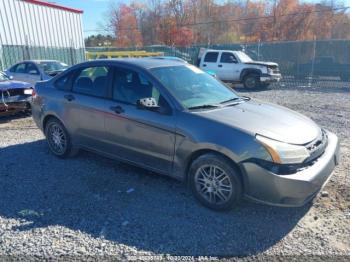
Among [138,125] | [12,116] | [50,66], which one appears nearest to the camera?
[138,125]

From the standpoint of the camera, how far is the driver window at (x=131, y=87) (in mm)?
3928

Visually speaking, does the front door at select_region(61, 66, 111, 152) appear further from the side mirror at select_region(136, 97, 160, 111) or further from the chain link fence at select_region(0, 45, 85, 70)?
the chain link fence at select_region(0, 45, 85, 70)

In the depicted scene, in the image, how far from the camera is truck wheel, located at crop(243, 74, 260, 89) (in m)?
15.0

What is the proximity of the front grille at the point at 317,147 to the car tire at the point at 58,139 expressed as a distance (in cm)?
351

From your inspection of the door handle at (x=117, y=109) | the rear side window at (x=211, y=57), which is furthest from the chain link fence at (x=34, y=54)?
the door handle at (x=117, y=109)

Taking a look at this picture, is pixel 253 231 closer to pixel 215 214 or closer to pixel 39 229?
pixel 215 214

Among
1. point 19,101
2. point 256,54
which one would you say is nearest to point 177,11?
point 256,54

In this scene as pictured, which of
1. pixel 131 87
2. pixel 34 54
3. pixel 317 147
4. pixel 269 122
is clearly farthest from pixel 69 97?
pixel 34 54

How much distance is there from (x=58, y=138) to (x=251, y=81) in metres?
11.8

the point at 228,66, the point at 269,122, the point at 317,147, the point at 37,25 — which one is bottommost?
the point at 228,66

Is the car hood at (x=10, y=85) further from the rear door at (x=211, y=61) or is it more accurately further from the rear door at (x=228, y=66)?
the rear door at (x=228, y=66)

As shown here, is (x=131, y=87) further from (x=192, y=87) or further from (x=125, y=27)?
(x=125, y=27)

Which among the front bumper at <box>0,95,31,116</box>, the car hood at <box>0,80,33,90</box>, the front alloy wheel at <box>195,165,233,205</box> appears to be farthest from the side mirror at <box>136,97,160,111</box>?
the car hood at <box>0,80,33,90</box>

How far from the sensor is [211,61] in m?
16.0
